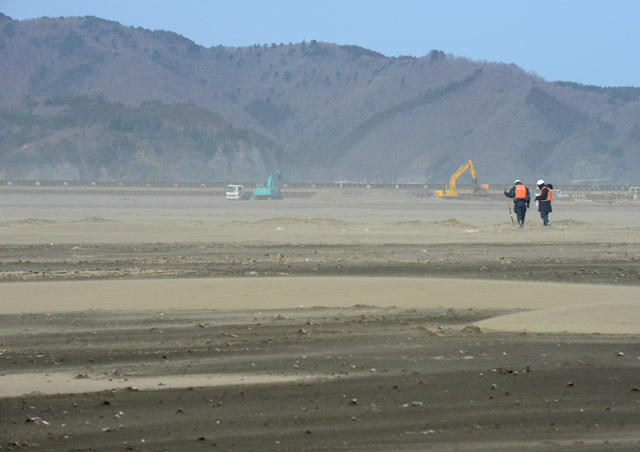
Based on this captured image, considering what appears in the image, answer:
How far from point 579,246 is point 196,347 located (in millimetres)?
15345

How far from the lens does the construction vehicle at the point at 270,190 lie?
7394cm

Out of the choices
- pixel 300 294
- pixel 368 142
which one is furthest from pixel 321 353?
pixel 368 142

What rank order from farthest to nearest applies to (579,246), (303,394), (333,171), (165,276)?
1. (333,171)
2. (579,246)
3. (165,276)
4. (303,394)

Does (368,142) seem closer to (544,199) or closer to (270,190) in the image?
(270,190)

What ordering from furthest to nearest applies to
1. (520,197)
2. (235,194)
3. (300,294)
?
(235,194), (520,197), (300,294)

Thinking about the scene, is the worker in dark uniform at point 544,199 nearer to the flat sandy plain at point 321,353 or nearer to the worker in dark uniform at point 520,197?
the worker in dark uniform at point 520,197

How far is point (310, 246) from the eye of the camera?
78.1ft

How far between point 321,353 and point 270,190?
216ft

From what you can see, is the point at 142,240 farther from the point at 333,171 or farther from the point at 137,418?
the point at 333,171

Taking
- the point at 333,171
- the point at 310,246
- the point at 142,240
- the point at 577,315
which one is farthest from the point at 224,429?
the point at 333,171

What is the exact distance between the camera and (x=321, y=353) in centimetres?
935

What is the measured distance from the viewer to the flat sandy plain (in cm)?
655

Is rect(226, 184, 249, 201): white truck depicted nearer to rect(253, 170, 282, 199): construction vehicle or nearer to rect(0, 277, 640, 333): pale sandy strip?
rect(253, 170, 282, 199): construction vehicle

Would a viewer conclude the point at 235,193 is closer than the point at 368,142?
Yes
